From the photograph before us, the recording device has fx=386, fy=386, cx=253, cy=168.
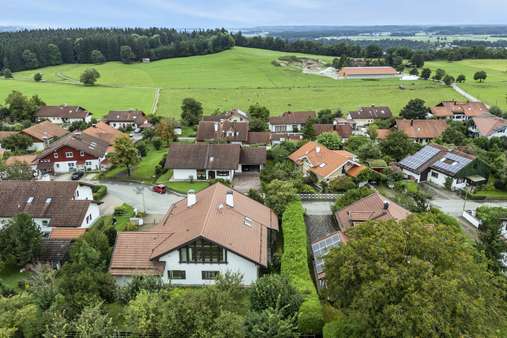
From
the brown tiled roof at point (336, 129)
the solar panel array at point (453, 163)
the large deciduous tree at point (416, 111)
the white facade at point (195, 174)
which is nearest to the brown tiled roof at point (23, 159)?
the white facade at point (195, 174)

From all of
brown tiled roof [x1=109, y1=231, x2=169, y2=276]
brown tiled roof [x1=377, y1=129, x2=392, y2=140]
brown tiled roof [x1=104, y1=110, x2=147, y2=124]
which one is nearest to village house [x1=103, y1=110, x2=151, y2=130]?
brown tiled roof [x1=104, y1=110, x2=147, y2=124]

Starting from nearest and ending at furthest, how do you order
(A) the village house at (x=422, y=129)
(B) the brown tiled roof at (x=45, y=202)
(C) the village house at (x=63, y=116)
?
(B) the brown tiled roof at (x=45, y=202) < (A) the village house at (x=422, y=129) < (C) the village house at (x=63, y=116)

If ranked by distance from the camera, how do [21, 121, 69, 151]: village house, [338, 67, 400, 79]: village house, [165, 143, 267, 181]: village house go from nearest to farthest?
[165, 143, 267, 181]: village house < [21, 121, 69, 151]: village house < [338, 67, 400, 79]: village house

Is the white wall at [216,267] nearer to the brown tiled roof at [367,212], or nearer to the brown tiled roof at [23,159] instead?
the brown tiled roof at [367,212]

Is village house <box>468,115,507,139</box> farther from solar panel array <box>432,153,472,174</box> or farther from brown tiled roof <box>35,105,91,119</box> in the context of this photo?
brown tiled roof <box>35,105,91,119</box>

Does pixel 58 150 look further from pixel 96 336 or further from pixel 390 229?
pixel 390 229

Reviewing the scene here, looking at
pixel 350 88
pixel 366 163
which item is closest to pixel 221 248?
pixel 366 163
